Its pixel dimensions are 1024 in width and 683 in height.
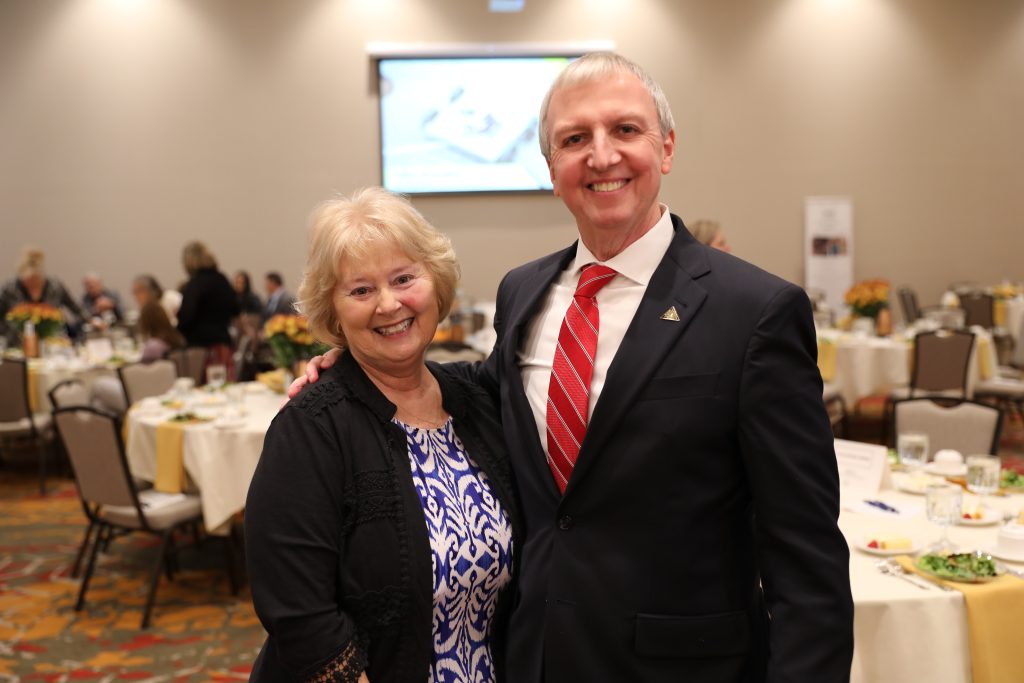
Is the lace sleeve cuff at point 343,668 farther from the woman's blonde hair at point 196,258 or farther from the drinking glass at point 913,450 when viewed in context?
the woman's blonde hair at point 196,258

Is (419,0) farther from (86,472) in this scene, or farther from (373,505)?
(373,505)

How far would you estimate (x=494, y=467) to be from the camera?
1.89m

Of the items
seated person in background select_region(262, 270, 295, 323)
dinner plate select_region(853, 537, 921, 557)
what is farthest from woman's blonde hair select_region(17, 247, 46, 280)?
dinner plate select_region(853, 537, 921, 557)

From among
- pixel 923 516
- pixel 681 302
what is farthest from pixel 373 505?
pixel 923 516

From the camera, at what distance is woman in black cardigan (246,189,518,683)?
1631 mm

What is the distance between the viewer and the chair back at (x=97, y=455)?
4367mm

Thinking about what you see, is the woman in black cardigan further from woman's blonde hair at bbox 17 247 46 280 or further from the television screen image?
the television screen image

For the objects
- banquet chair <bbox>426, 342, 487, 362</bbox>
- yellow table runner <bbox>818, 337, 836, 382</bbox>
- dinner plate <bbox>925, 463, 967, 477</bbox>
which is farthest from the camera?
yellow table runner <bbox>818, 337, 836, 382</bbox>

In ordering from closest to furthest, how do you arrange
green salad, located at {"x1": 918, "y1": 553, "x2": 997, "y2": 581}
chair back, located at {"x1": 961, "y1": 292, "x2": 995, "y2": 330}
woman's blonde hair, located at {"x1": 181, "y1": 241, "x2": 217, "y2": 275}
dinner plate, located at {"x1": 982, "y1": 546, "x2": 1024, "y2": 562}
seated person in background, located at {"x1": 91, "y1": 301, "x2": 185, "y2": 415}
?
green salad, located at {"x1": 918, "y1": 553, "x2": 997, "y2": 581}
dinner plate, located at {"x1": 982, "y1": 546, "x2": 1024, "y2": 562}
seated person in background, located at {"x1": 91, "y1": 301, "x2": 185, "y2": 415}
woman's blonde hair, located at {"x1": 181, "y1": 241, "x2": 217, "y2": 275}
chair back, located at {"x1": 961, "y1": 292, "x2": 995, "y2": 330}

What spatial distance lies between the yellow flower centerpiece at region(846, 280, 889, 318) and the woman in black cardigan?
637cm

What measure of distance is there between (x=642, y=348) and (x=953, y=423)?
3093 millimetres

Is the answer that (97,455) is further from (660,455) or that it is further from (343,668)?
(660,455)

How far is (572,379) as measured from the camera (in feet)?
5.51

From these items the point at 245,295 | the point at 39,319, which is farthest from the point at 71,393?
the point at 245,295
